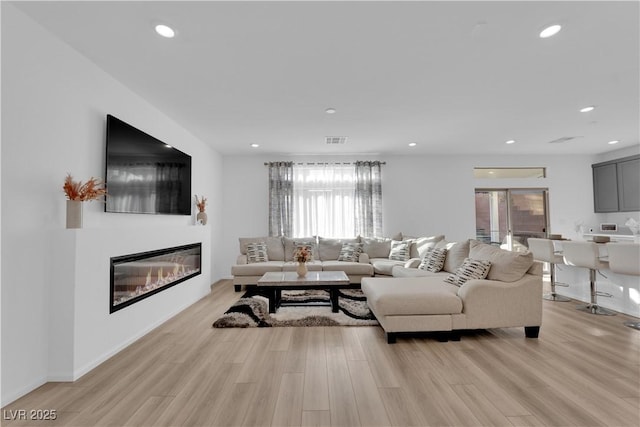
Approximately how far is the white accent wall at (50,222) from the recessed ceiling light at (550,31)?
149 inches

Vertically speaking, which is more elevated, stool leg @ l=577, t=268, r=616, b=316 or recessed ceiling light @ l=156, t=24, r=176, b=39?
recessed ceiling light @ l=156, t=24, r=176, b=39

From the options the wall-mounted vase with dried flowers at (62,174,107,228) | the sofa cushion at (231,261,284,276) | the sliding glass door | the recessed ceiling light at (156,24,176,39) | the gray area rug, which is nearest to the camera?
the recessed ceiling light at (156,24,176,39)

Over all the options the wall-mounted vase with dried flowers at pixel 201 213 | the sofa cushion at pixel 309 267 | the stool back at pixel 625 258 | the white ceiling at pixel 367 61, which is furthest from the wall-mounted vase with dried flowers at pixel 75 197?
the stool back at pixel 625 258

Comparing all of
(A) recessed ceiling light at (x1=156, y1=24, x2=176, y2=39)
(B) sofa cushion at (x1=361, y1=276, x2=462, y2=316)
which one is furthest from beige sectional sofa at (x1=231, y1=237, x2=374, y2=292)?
(A) recessed ceiling light at (x1=156, y1=24, x2=176, y2=39)

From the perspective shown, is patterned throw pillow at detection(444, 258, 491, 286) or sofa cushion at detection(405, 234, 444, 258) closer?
patterned throw pillow at detection(444, 258, 491, 286)

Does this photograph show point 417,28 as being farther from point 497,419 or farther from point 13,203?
point 13,203

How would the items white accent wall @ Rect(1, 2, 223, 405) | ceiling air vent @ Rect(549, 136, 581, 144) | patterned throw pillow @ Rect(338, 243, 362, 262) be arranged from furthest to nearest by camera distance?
patterned throw pillow @ Rect(338, 243, 362, 262), ceiling air vent @ Rect(549, 136, 581, 144), white accent wall @ Rect(1, 2, 223, 405)

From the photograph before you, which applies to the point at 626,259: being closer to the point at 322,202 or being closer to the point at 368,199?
the point at 368,199

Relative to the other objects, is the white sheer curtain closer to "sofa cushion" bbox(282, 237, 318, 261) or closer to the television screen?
"sofa cushion" bbox(282, 237, 318, 261)

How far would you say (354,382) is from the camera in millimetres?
2197

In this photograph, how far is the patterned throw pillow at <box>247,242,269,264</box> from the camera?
5.53 metres

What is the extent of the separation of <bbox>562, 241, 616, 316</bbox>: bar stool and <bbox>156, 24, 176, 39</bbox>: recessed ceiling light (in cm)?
499

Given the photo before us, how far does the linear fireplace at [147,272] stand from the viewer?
2824 millimetres

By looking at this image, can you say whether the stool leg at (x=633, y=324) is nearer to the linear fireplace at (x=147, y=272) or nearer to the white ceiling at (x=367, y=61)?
the white ceiling at (x=367, y=61)
